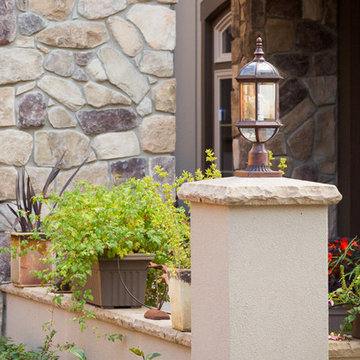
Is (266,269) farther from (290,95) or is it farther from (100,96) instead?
(290,95)

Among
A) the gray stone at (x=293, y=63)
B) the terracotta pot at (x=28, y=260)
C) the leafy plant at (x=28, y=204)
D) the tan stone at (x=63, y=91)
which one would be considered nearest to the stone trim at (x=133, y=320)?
the terracotta pot at (x=28, y=260)

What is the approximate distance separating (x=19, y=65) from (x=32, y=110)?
0.26 meters

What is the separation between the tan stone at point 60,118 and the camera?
16.8ft

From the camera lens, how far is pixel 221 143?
7961mm

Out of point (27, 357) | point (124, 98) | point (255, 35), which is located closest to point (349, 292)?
point (27, 357)

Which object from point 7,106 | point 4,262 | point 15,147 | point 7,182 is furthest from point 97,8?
point 4,262

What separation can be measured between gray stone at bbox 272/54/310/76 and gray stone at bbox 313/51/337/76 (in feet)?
0.19

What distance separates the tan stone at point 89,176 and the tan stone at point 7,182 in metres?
0.26

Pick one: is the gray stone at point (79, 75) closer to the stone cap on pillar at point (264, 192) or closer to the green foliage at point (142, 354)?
the green foliage at point (142, 354)

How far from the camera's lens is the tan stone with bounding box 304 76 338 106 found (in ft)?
21.6

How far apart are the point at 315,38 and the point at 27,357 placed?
338cm

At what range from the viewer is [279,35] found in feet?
21.3

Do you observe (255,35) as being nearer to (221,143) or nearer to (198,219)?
(221,143)

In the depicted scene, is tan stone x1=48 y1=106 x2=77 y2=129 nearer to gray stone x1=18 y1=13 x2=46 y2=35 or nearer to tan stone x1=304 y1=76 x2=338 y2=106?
gray stone x1=18 y1=13 x2=46 y2=35
